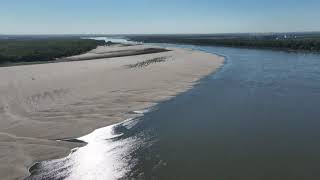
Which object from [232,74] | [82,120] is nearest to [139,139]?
[82,120]

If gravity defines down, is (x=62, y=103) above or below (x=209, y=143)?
above

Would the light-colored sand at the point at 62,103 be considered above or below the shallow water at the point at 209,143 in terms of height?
above

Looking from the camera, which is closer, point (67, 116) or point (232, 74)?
point (67, 116)

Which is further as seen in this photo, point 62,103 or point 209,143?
point 62,103

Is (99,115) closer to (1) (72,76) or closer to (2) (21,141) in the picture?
(2) (21,141)

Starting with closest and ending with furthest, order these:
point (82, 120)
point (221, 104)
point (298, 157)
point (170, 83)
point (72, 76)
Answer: point (298, 157), point (82, 120), point (221, 104), point (170, 83), point (72, 76)
